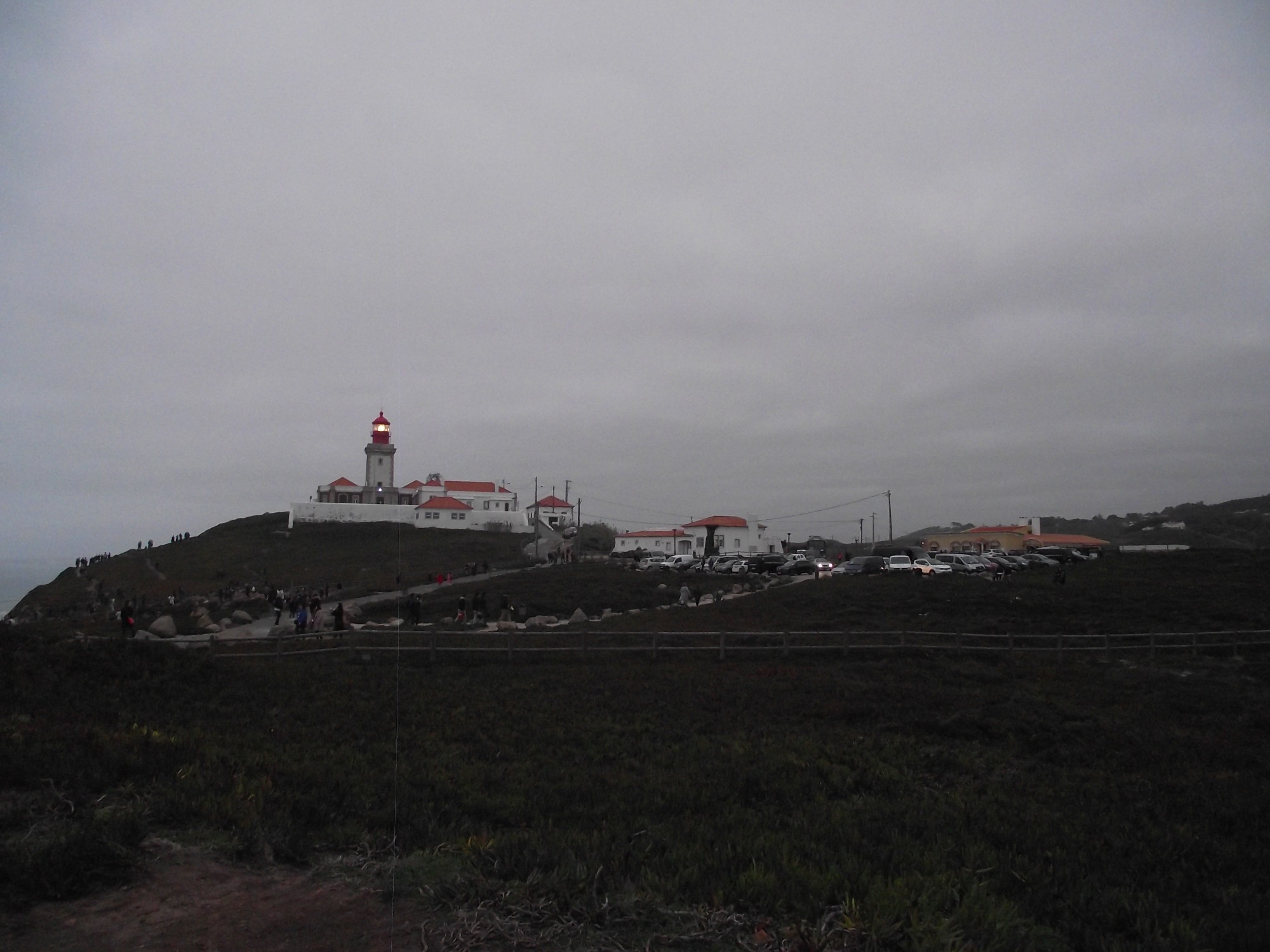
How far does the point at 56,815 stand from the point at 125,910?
2.17m

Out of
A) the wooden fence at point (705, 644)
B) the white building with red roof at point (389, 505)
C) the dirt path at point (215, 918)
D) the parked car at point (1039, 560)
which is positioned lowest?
the wooden fence at point (705, 644)

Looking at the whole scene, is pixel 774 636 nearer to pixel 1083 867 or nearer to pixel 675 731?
pixel 675 731

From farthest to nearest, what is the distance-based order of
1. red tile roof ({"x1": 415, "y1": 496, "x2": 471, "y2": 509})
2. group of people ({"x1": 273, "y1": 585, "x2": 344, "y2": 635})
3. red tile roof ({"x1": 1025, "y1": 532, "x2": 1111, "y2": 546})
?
red tile roof ({"x1": 415, "y1": 496, "x2": 471, "y2": 509}) < red tile roof ({"x1": 1025, "y1": 532, "x2": 1111, "y2": 546}) < group of people ({"x1": 273, "y1": 585, "x2": 344, "y2": 635})

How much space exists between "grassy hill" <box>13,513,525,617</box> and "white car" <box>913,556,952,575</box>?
34908mm

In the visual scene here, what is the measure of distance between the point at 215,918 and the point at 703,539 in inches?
3923

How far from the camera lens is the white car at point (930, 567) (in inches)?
1847

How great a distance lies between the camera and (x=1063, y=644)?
84.6ft

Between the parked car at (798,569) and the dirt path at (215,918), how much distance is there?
4981cm

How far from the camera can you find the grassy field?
5852 millimetres

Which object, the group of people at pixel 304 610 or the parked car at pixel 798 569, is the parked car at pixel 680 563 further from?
the group of people at pixel 304 610

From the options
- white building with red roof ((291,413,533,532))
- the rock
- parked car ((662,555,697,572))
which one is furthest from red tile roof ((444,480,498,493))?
the rock

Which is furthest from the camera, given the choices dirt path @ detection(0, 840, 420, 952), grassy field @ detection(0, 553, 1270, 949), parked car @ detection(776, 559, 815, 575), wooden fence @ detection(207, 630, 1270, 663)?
parked car @ detection(776, 559, 815, 575)

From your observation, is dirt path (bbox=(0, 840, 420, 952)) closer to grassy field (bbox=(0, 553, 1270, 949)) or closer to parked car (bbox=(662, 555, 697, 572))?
grassy field (bbox=(0, 553, 1270, 949))

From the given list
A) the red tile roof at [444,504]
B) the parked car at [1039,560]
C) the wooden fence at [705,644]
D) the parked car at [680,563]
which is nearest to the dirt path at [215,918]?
the wooden fence at [705,644]
